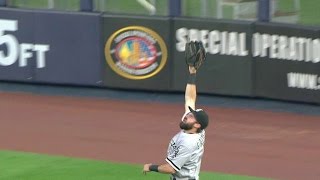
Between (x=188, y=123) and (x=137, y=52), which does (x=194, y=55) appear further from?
(x=137, y=52)

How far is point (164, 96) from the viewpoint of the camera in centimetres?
1552

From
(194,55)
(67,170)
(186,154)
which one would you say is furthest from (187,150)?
(67,170)

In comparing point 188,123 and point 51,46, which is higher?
point 188,123

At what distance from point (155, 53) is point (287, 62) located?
234 centimetres

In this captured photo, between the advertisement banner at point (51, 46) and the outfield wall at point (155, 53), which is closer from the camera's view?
the outfield wall at point (155, 53)

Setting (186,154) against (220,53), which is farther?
(220,53)

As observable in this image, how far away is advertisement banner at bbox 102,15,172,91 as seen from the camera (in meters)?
15.3

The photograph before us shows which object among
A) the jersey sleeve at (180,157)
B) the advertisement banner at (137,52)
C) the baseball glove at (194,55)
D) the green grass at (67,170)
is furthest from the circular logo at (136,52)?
the jersey sleeve at (180,157)

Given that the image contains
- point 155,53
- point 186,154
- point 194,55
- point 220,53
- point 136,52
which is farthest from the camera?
point 136,52

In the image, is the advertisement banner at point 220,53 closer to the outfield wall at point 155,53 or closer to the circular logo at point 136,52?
the outfield wall at point 155,53

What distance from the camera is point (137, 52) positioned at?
50.8 feet

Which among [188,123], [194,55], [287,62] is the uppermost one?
[194,55]

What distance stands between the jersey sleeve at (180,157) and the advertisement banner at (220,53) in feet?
26.3

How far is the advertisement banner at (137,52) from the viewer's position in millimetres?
15328
